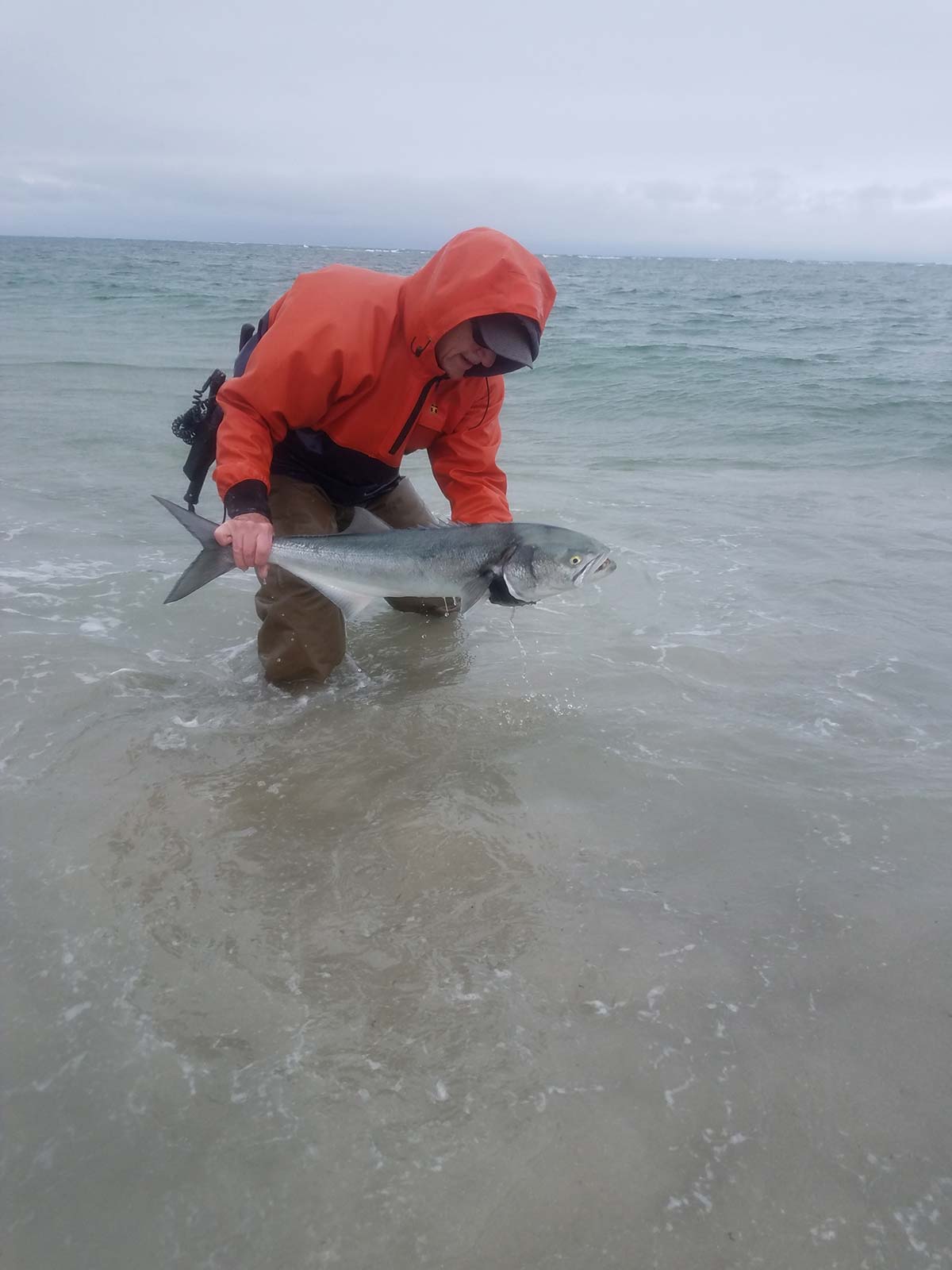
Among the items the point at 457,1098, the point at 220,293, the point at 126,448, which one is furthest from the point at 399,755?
the point at 220,293

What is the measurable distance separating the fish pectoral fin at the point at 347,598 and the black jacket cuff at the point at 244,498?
46 cm

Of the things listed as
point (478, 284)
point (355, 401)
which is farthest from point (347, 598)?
point (478, 284)

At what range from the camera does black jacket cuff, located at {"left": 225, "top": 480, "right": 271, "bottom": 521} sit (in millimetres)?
4172

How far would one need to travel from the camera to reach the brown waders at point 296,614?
4.87 metres

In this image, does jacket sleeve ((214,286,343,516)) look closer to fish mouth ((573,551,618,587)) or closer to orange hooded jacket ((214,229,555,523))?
orange hooded jacket ((214,229,555,523))

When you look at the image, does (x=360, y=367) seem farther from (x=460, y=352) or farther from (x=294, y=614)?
(x=294, y=614)

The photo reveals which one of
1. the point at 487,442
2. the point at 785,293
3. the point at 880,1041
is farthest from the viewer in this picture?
the point at 785,293

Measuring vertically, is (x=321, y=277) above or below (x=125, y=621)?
above

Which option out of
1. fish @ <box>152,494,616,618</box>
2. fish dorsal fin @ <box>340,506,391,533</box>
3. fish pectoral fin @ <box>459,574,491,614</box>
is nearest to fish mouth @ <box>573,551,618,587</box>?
fish @ <box>152,494,616,618</box>

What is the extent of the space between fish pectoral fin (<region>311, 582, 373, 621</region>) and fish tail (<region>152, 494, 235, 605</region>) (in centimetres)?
44

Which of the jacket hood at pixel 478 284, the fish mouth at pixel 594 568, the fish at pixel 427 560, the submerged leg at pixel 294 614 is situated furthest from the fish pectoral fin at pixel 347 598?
the jacket hood at pixel 478 284

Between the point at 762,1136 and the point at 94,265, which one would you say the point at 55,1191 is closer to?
the point at 762,1136

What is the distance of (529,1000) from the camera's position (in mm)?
2816

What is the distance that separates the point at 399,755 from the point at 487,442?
6.01 ft
